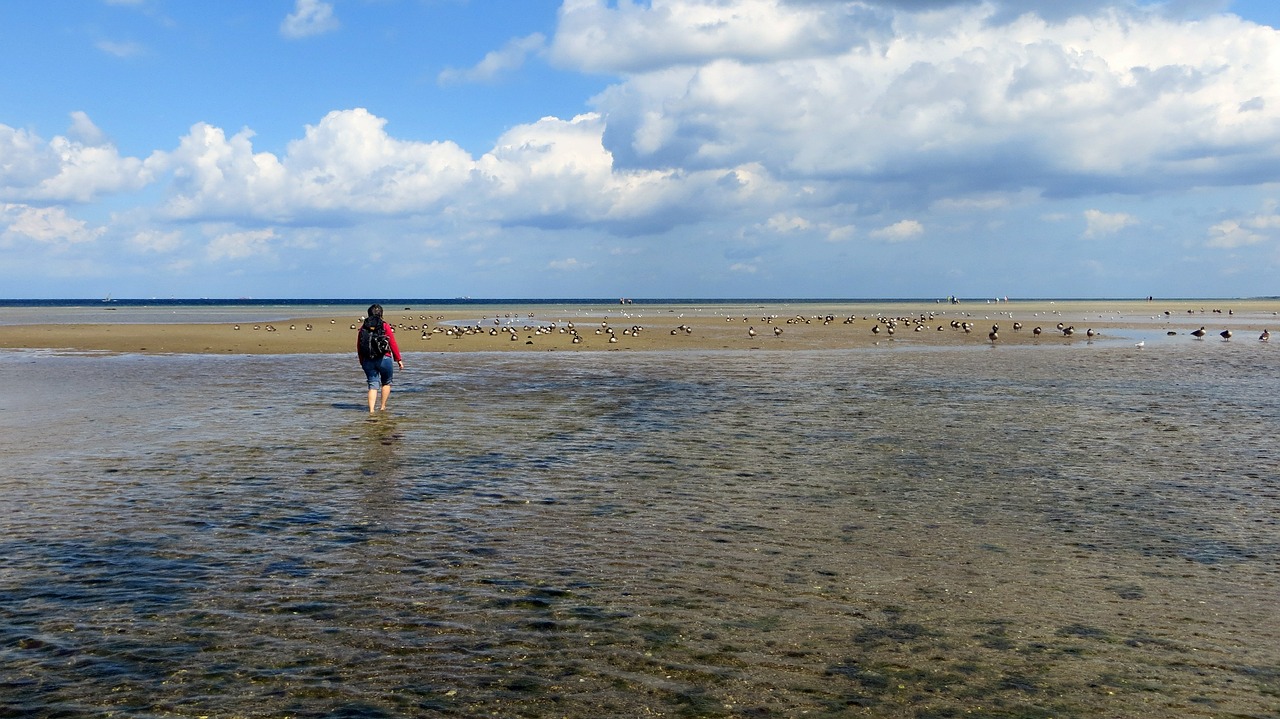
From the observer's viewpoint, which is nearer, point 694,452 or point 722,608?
point 722,608

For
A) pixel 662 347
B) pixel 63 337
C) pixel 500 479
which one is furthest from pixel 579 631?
pixel 63 337

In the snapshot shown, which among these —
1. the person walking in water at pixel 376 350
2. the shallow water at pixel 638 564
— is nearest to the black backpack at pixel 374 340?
the person walking in water at pixel 376 350

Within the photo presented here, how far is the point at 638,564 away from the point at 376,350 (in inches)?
544

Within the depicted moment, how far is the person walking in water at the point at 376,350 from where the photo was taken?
858 inches

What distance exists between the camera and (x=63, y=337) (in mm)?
54875

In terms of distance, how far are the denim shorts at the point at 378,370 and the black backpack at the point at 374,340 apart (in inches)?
6.8

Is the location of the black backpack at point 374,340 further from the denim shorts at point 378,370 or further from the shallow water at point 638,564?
the shallow water at point 638,564

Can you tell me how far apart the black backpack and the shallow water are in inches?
61.3

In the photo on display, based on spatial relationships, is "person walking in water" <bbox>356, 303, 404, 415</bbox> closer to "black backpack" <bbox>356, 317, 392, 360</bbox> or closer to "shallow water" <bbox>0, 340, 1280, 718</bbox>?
"black backpack" <bbox>356, 317, 392, 360</bbox>

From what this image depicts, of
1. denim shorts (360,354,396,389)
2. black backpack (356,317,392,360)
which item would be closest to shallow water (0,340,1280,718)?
denim shorts (360,354,396,389)

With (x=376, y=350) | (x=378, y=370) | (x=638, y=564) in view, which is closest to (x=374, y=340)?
(x=376, y=350)

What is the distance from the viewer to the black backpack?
21750 mm

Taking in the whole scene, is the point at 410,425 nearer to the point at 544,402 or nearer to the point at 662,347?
the point at 544,402

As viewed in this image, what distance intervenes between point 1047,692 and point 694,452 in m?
10.7
